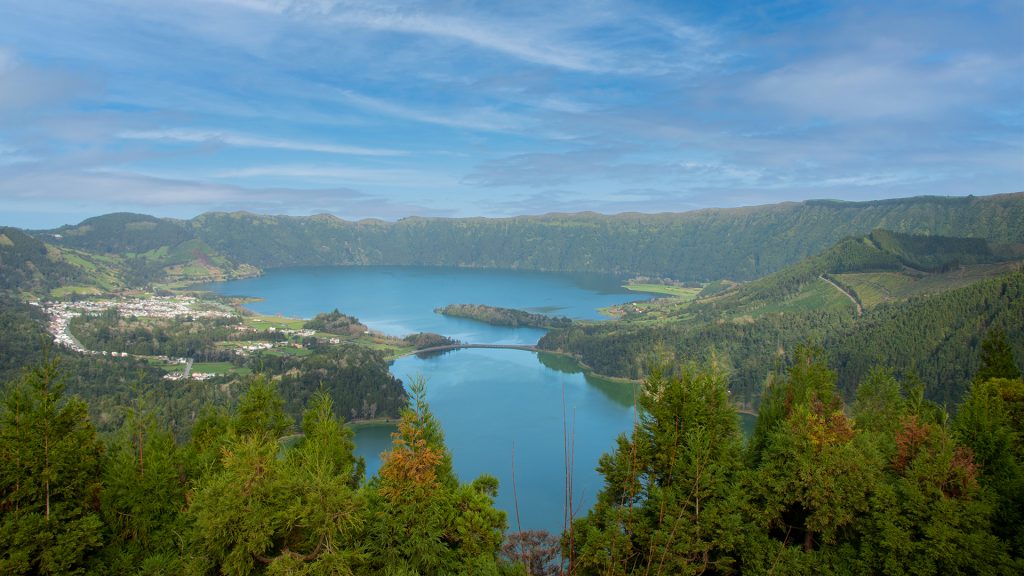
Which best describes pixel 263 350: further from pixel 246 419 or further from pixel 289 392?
pixel 246 419

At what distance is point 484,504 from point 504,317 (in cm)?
14595

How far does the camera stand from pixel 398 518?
14.2 meters

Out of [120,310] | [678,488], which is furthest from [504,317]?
[678,488]

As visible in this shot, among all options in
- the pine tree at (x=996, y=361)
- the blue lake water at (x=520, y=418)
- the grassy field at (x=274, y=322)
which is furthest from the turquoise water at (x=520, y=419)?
the pine tree at (x=996, y=361)

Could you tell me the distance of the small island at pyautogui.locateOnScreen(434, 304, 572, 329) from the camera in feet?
505

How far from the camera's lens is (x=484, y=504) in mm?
15578

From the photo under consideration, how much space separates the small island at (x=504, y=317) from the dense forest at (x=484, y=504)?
127 meters

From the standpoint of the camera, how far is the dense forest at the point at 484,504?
1380 cm

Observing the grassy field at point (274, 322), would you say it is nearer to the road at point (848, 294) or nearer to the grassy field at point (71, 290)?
the grassy field at point (71, 290)

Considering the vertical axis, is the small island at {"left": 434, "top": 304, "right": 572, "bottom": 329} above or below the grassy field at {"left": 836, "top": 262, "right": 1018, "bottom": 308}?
below

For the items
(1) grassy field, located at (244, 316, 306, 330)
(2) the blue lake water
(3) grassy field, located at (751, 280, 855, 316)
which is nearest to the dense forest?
(2) the blue lake water

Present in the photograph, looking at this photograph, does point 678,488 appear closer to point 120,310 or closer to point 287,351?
point 287,351

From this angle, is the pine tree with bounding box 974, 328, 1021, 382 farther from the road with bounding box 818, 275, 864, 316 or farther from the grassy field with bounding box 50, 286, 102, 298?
the grassy field with bounding box 50, 286, 102, 298

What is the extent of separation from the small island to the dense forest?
127 meters
